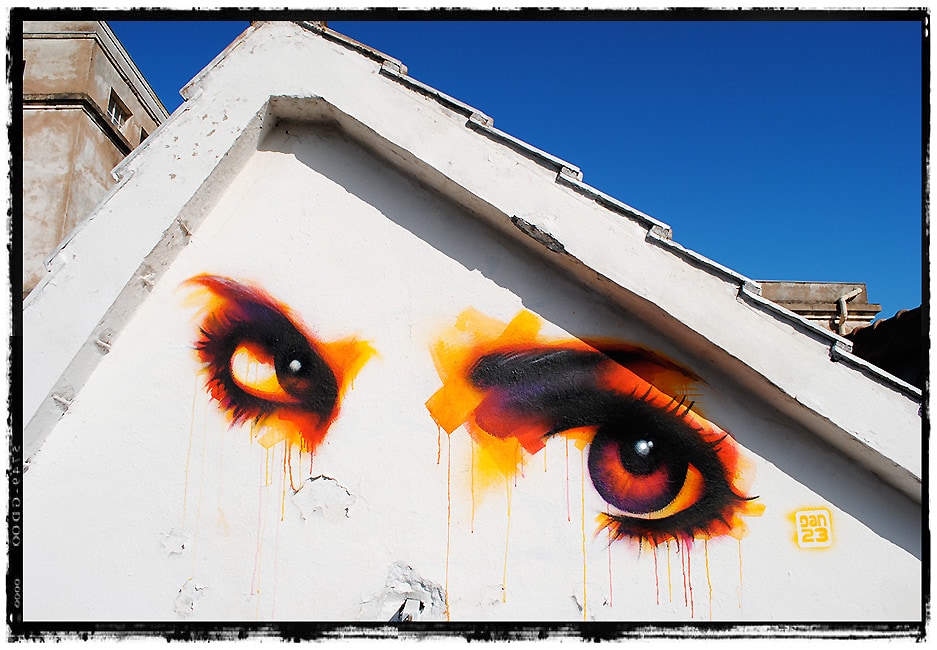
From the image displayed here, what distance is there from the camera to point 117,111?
714 centimetres

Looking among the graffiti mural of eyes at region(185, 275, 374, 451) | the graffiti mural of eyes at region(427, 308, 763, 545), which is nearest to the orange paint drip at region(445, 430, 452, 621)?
the graffiti mural of eyes at region(427, 308, 763, 545)

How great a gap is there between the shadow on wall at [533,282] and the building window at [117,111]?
143 inches

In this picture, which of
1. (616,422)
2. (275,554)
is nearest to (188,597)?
(275,554)

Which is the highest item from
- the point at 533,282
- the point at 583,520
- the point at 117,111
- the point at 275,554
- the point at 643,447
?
the point at 117,111

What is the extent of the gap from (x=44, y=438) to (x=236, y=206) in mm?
1777

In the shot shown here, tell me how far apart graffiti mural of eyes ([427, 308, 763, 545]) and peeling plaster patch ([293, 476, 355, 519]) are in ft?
2.24

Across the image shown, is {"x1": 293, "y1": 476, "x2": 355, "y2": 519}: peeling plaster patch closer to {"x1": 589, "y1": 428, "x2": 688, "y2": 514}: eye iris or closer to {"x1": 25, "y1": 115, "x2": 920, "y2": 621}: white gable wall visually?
{"x1": 25, "y1": 115, "x2": 920, "y2": 621}: white gable wall

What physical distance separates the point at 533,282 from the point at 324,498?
69.0 inches

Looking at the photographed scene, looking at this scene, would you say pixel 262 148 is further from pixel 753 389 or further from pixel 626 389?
pixel 753 389

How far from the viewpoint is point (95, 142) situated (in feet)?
21.5

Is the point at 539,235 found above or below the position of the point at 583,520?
above

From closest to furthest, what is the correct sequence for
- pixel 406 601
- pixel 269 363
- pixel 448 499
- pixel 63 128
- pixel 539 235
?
pixel 406 601 → pixel 448 499 → pixel 539 235 → pixel 269 363 → pixel 63 128

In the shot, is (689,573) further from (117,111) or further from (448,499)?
(117,111)

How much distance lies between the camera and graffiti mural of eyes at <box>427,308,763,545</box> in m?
3.63
